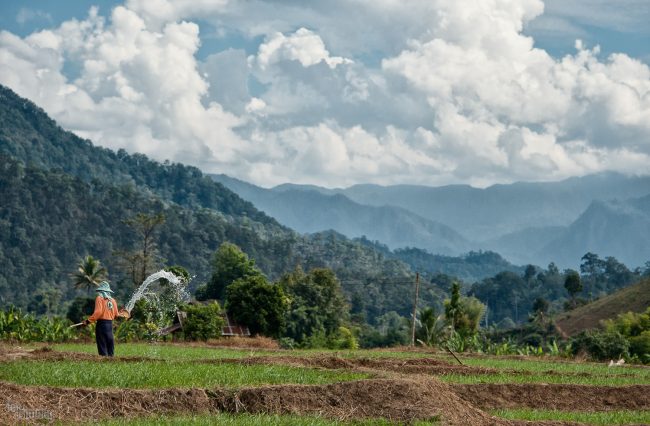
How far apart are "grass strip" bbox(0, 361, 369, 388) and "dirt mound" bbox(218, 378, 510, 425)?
100 centimetres

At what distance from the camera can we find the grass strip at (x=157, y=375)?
15.9m

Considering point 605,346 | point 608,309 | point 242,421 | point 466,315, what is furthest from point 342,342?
point 242,421

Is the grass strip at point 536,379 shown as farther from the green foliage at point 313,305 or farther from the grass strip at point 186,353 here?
the green foliage at point 313,305

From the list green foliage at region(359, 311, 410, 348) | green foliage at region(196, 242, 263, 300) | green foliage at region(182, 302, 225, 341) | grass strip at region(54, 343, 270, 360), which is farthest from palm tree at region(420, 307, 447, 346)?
green foliage at region(196, 242, 263, 300)

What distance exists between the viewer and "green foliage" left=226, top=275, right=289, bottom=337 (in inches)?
2361

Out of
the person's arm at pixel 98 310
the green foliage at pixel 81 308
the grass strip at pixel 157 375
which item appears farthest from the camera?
the green foliage at pixel 81 308

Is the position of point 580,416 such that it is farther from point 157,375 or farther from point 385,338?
point 385,338

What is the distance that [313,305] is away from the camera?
74375 millimetres

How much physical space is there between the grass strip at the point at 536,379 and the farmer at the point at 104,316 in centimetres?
780

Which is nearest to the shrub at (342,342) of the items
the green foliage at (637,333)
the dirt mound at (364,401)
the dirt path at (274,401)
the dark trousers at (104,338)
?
the green foliage at (637,333)

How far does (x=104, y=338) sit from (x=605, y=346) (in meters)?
25.8

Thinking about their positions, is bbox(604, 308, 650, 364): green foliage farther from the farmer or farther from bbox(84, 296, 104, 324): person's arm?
bbox(84, 296, 104, 324): person's arm

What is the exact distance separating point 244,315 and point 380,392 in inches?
1784

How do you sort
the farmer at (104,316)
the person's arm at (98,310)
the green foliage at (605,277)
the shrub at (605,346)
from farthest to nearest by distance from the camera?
the green foliage at (605,277), the shrub at (605,346), the farmer at (104,316), the person's arm at (98,310)
